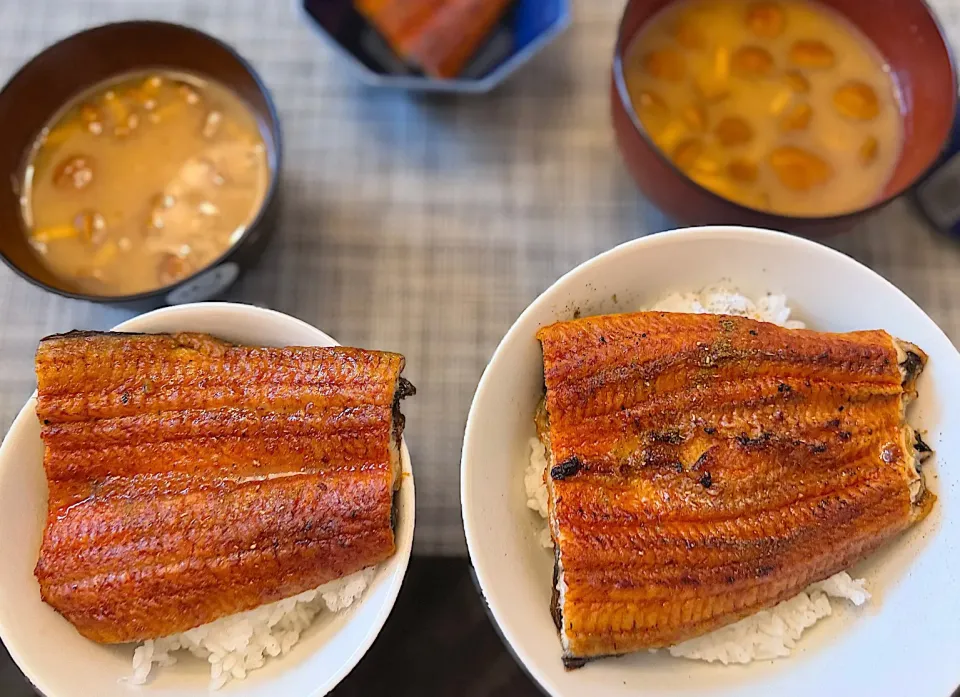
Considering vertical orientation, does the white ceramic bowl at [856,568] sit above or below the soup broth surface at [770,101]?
below

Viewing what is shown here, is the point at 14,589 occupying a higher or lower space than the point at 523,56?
lower

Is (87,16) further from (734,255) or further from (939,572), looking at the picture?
→ (939,572)

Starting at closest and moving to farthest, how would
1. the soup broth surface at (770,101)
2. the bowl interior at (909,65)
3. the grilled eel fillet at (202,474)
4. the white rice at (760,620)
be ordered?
the grilled eel fillet at (202,474)
the white rice at (760,620)
the bowl interior at (909,65)
the soup broth surface at (770,101)

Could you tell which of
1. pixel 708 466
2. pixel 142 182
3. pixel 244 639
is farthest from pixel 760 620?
pixel 142 182

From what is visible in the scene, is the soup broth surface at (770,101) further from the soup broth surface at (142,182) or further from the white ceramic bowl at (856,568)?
the soup broth surface at (142,182)

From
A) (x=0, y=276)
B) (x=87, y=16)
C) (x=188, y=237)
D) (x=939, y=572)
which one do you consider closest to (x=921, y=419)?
(x=939, y=572)

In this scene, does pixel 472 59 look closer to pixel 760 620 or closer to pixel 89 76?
pixel 89 76

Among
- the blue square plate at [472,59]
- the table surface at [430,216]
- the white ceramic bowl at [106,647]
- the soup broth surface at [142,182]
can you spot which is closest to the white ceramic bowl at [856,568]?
the white ceramic bowl at [106,647]
